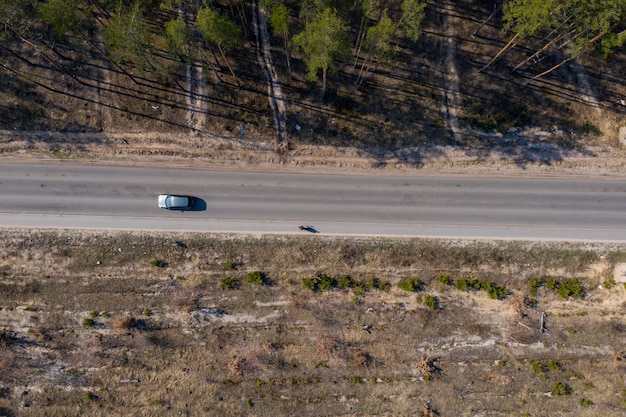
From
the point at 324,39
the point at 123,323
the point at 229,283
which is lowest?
the point at 123,323

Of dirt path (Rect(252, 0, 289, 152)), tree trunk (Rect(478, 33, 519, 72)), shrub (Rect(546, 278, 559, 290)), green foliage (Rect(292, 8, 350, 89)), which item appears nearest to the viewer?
green foliage (Rect(292, 8, 350, 89))

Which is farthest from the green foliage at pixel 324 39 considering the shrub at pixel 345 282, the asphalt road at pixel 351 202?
the shrub at pixel 345 282

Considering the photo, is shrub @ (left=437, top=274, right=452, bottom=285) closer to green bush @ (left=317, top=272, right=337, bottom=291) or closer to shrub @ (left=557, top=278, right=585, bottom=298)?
green bush @ (left=317, top=272, right=337, bottom=291)

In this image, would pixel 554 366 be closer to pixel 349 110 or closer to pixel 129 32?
pixel 349 110

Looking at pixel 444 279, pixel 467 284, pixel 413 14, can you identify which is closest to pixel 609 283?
pixel 467 284

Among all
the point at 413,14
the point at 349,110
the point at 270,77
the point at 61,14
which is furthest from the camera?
the point at 270,77

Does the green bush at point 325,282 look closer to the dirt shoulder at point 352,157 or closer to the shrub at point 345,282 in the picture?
the shrub at point 345,282

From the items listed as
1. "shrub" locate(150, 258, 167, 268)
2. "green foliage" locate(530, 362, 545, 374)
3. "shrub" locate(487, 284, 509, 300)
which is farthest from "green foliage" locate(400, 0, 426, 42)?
"green foliage" locate(530, 362, 545, 374)
